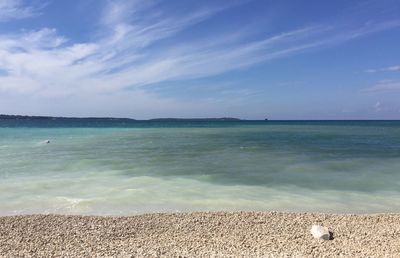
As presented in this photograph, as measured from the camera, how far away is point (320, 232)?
711cm

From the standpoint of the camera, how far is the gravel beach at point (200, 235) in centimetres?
631

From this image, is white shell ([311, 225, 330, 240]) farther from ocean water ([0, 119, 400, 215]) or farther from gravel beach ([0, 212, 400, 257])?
ocean water ([0, 119, 400, 215])

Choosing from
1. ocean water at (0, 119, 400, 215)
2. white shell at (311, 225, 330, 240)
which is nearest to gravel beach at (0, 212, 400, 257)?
white shell at (311, 225, 330, 240)

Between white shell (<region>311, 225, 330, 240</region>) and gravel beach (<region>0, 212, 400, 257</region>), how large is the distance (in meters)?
0.10

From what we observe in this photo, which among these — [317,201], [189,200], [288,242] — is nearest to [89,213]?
[189,200]

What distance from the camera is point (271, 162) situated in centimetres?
1853

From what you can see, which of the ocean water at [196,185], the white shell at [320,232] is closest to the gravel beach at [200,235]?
the white shell at [320,232]

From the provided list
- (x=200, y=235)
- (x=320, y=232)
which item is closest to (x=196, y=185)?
(x=200, y=235)

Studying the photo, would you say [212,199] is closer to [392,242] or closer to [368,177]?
[392,242]

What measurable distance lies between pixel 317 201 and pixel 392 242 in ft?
12.1

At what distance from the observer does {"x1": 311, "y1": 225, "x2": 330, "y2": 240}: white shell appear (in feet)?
23.1

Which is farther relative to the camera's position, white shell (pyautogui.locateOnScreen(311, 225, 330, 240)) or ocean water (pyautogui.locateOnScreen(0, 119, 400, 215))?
ocean water (pyautogui.locateOnScreen(0, 119, 400, 215))

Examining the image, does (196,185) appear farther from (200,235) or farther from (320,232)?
(320,232)

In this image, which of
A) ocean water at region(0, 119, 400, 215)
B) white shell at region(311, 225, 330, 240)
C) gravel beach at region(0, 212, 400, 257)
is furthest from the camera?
ocean water at region(0, 119, 400, 215)
